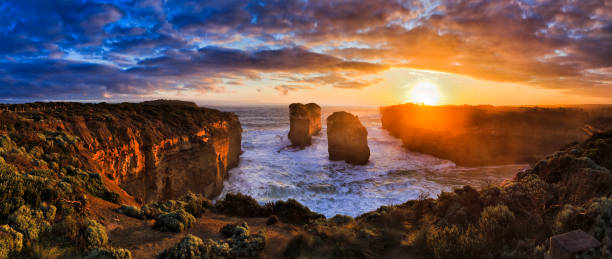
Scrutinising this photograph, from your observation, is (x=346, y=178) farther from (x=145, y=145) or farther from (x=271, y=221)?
(x=145, y=145)

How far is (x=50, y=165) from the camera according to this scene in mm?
6281

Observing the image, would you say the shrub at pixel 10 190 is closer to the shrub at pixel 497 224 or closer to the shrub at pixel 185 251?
the shrub at pixel 185 251

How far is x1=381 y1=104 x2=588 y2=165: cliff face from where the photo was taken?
2411cm

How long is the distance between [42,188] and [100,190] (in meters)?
1.83

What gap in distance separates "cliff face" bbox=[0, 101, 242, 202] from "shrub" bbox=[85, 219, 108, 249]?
3992mm

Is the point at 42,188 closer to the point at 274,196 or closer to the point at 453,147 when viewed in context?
the point at 274,196

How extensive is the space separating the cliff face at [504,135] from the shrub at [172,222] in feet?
84.7

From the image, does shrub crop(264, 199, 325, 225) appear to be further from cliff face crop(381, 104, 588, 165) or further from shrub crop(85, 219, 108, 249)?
cliff face crop(381, 104, 588, 165)

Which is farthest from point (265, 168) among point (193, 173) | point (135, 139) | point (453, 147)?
point (453, 147)

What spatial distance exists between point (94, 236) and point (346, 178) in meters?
17.1

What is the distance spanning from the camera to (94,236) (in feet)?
14.4

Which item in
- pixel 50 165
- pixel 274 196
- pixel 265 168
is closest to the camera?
pixel 50 165

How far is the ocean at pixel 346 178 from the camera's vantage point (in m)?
15.4

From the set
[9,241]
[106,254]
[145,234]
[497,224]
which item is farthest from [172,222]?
[497,224]
